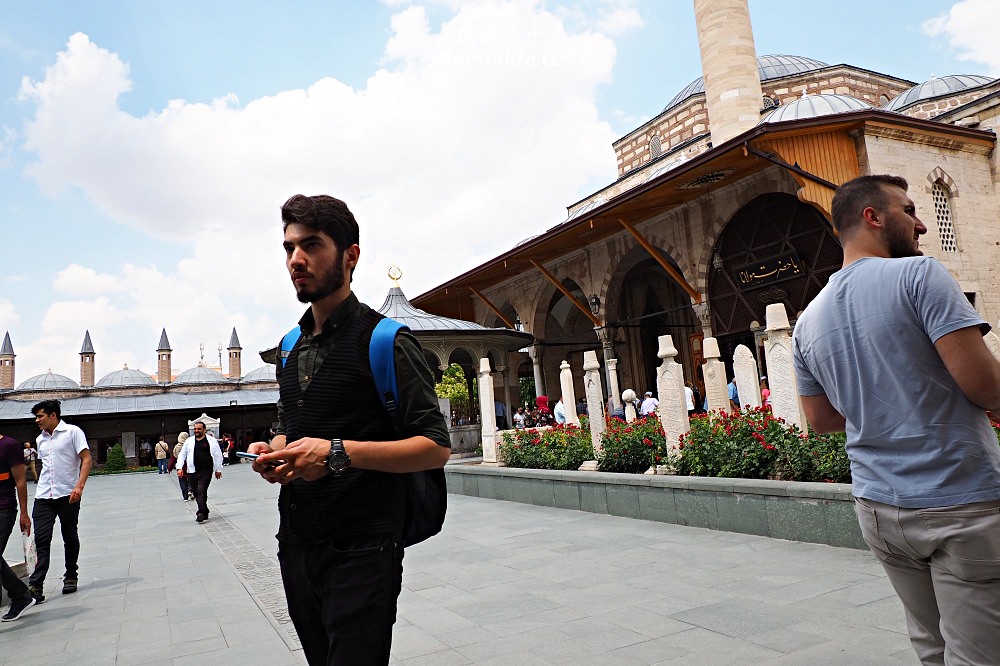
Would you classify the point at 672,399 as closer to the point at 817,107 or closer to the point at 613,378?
the point at 613,378

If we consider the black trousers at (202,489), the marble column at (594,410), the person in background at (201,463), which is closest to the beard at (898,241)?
the marble column at (594,410)

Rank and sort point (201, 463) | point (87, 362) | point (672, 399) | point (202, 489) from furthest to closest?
1. point (87, 362)
2. point (201, 463)
3. point (202, 489)
4. point (672, 399)

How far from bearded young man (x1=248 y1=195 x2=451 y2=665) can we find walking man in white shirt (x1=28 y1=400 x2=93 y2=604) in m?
4.61

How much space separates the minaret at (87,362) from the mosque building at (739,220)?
3821 centimetres

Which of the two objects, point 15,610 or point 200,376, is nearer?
point 15,610

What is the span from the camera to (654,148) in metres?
30.1

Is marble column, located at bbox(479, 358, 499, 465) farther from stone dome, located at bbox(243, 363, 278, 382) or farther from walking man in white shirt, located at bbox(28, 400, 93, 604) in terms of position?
stone dome, located at bbox(243, 363, 278, 382)

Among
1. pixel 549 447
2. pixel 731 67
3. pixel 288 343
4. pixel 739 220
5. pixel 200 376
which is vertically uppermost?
pixel 731 67

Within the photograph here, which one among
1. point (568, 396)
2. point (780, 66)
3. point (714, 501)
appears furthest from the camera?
point (780, 66)

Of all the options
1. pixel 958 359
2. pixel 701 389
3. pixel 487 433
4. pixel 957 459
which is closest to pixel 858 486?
pixel 957 459

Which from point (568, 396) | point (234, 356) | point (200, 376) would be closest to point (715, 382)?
point (568, 396)

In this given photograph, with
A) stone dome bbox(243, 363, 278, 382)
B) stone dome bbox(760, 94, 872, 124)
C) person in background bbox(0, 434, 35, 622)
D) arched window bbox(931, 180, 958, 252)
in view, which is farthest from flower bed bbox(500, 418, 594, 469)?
stone dome bbox(243, 363, 278, 382)

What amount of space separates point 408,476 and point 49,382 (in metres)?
49.7

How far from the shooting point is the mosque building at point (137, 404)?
32969 mm
